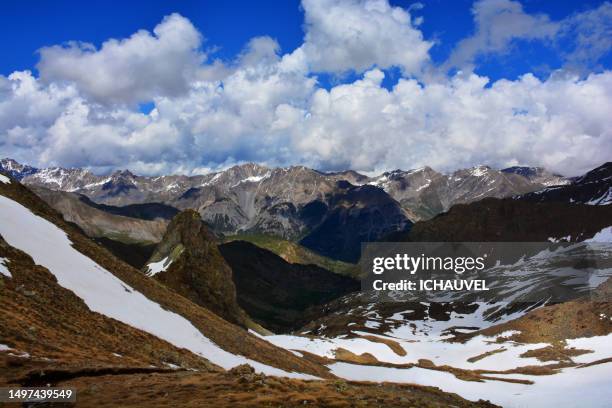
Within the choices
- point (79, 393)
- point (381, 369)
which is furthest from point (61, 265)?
point (381, 369)

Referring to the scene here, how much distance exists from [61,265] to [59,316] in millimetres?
10121

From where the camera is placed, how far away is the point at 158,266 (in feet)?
294

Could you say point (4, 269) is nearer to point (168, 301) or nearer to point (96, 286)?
point (96, 286)

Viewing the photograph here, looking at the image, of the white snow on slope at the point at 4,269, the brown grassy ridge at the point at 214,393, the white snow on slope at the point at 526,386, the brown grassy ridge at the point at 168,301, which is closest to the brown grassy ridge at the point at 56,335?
the white snow on slope at the point at 4,269

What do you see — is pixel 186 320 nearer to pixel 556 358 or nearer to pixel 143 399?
pixel 143 399

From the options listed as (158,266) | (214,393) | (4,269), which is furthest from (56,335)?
(158,266)

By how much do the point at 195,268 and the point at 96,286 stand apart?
156 feet

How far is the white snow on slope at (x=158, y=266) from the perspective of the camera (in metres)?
85.9

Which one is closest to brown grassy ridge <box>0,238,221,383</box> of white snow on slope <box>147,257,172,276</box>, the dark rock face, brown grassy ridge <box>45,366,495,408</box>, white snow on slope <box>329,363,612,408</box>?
brown grassy ridge <box>45,366,495,408</box>

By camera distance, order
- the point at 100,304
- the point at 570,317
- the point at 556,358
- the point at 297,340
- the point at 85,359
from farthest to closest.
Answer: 1. the point at 570,317
2. the point at 297,340
3. the point at 556,358
4. the point at 100,304
5. the point at 85,359

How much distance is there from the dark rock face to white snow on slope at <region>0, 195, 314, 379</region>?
1408 inches

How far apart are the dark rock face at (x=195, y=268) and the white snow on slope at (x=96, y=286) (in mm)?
35763

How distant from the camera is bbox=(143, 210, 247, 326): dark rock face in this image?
276 feet

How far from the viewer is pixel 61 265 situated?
39.4m
